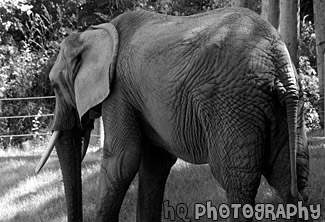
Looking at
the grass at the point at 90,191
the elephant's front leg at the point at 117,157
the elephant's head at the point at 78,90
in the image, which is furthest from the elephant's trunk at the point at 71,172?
the grass at the point at 90,191

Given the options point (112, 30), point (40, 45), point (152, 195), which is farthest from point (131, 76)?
point (40, 45)

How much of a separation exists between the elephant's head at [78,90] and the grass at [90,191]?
113 centimetres

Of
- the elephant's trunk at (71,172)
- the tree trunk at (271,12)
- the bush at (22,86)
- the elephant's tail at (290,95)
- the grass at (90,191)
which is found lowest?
the bush at (22,86)

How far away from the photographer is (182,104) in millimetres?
3988

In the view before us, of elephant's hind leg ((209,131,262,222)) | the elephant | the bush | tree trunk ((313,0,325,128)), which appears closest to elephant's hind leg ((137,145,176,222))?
the elephant

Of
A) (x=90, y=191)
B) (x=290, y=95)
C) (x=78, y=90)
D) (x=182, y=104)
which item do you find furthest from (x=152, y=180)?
(x=90, y=191)

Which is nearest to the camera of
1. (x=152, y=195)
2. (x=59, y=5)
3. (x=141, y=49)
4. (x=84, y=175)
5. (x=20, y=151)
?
(x=141, y=49)

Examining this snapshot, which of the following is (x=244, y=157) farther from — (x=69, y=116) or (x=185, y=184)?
(x=185, y=184)

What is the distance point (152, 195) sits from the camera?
5094 mm

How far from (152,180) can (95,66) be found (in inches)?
42.3

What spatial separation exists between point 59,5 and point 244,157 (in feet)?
47.0

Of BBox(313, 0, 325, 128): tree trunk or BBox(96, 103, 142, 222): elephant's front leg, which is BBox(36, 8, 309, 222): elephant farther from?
BBox(313, 0, 325, 128): tree trunk

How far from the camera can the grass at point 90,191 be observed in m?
6.10

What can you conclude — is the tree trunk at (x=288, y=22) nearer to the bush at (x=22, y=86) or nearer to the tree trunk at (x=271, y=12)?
the tree trunk at (x=271, y=12)
